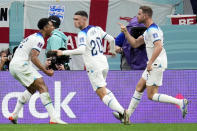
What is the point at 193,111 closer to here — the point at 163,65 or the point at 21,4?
the point at 163,65

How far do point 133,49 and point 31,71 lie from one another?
214cm

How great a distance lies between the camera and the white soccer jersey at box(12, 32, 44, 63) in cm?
1250

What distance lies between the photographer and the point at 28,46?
12.6 m

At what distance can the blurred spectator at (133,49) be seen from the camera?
Result: 1362cm

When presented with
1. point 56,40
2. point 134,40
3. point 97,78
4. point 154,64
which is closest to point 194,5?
point 56,40

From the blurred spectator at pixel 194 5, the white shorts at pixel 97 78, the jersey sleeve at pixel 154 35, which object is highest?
the blurred spectator at pixel 194 5

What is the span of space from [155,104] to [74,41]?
5669 millimetres

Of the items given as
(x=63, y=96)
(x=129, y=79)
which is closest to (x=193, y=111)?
(x=129, y=79)

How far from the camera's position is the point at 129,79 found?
1412 centimetres

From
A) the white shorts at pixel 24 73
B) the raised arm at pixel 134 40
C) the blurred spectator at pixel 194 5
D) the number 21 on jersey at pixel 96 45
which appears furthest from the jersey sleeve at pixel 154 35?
the blurred spectator at pixel 194 5

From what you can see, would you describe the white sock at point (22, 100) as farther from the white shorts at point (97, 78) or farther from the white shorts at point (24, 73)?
the white shorts at point (97, 78)

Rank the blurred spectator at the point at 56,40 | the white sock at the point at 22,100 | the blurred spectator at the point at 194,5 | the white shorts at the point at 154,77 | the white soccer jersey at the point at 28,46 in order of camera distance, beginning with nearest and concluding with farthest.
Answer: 1. the white shorts at the point at 154,77
2. the white soccer jersey at the point at 28,46
3. the white sock at the point at 22,100
4. the blurred spectator at the point at 56,40
5. the blurred spectator at the point at 194,5

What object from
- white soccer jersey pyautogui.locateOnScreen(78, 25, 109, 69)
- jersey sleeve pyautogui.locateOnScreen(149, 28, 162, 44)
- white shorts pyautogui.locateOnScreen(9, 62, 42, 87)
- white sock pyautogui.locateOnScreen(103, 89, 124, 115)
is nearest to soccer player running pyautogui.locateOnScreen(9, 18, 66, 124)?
white shorts pyautogui.locateOnScreen(9, 62, 42, 87)

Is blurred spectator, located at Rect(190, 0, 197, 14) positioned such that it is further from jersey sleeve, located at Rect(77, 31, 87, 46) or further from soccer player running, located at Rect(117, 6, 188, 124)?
jersey sleeve, located at Rect(77, 31, 87, 46)
